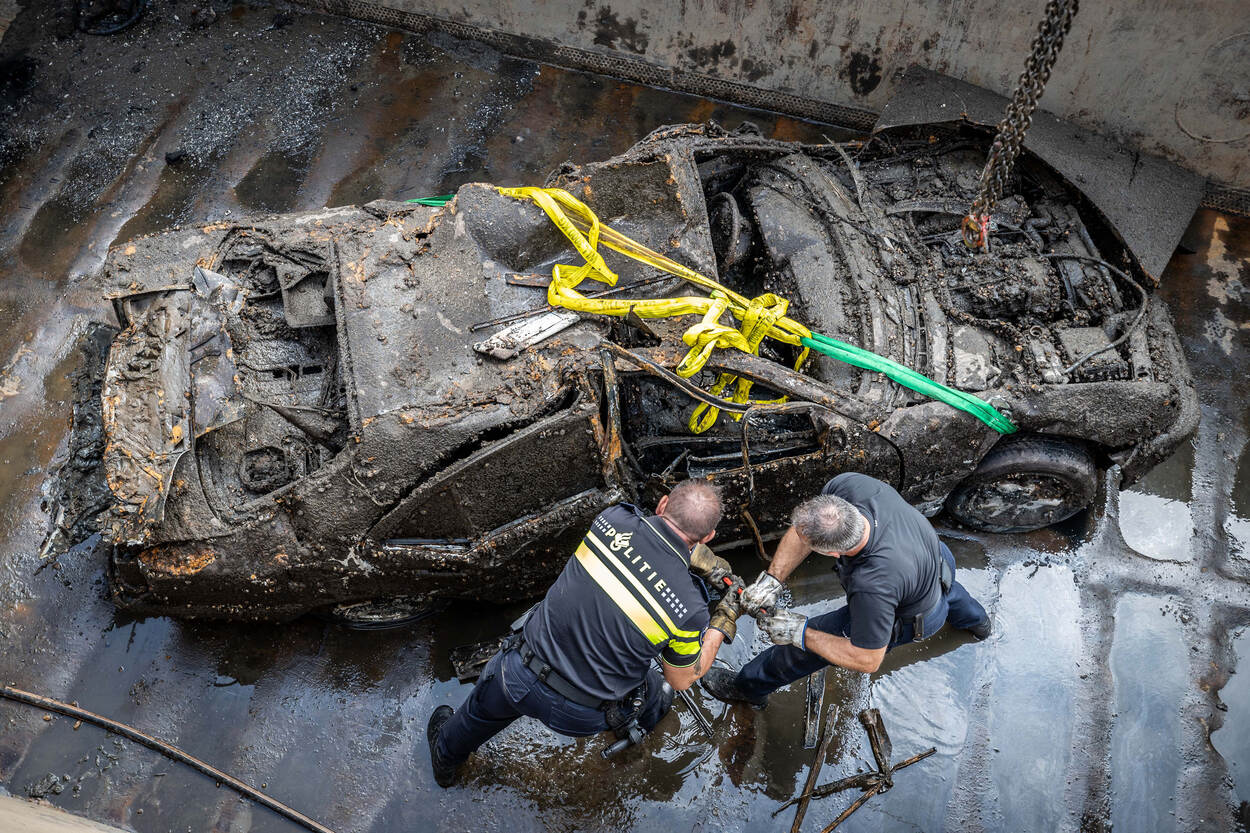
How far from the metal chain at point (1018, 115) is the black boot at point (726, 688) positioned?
2.62m

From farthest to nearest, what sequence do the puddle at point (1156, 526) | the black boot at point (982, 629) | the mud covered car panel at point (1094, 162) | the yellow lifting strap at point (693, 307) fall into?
1. the mud covered car panel at point (1094, 162)
2. the puddle at point (1156, 526)
3. the black boot at point (982, 629)
4. the yellow lifting strap at point (693, 307)

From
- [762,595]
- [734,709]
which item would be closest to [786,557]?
[762,595]

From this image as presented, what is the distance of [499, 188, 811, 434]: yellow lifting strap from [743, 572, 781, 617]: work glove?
735 mm

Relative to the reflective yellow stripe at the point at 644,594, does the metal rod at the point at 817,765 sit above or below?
below

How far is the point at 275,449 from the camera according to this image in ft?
13.5

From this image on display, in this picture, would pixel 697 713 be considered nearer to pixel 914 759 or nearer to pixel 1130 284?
pixel 914 759

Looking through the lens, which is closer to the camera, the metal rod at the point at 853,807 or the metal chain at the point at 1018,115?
the metal chain at the point at 1018,115

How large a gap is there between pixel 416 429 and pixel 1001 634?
10.3 feet

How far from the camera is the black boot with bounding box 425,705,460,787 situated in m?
4.03

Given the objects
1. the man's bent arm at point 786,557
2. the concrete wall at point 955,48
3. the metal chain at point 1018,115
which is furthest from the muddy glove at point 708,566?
the concrete wall at point 955,48

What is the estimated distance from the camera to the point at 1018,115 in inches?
164

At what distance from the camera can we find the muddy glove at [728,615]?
369 centimetres

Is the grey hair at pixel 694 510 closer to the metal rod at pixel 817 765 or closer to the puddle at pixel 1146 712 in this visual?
the metal rod at pixel 817 765

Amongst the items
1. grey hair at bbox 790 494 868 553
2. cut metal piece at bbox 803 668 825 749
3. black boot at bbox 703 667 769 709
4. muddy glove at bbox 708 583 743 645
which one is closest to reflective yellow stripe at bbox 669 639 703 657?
muddy glove at bbox 708 583 743 645
